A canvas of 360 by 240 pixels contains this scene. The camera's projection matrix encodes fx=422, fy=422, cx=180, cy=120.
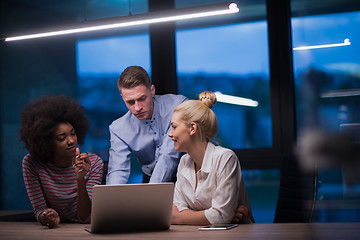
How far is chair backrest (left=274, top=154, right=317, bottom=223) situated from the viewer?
2.79m

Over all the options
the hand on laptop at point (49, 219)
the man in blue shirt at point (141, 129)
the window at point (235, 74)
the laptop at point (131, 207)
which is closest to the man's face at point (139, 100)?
the man in blue shirt at point (141, 129)

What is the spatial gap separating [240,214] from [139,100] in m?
1.09

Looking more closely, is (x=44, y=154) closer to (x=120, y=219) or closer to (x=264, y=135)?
(x=120, y=219)

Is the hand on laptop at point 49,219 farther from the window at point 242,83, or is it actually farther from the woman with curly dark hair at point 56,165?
the window at point 242,83

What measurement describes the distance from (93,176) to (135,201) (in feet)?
2.93

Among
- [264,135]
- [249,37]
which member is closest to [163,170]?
[264,135]

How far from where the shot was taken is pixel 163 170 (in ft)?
8.52

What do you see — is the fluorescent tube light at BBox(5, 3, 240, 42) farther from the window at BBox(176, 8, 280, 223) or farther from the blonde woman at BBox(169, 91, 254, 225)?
the window at BBox(176, 8, 280, 223)

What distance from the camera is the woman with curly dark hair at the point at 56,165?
7.89 ft

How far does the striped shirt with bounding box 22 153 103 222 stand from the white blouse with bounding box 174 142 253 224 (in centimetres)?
59

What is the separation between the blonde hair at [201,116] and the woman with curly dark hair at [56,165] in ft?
2.20

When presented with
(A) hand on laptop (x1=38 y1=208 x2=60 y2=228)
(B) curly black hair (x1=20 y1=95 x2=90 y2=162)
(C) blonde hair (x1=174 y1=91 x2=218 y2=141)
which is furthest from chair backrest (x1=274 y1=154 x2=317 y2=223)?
(A) hand on laptop (x1=38 y1=208 x2=60 y2=228)

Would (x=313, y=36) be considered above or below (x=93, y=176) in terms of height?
above

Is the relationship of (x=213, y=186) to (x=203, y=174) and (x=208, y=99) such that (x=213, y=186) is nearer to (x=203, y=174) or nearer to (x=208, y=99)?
(x=203, y=174)
